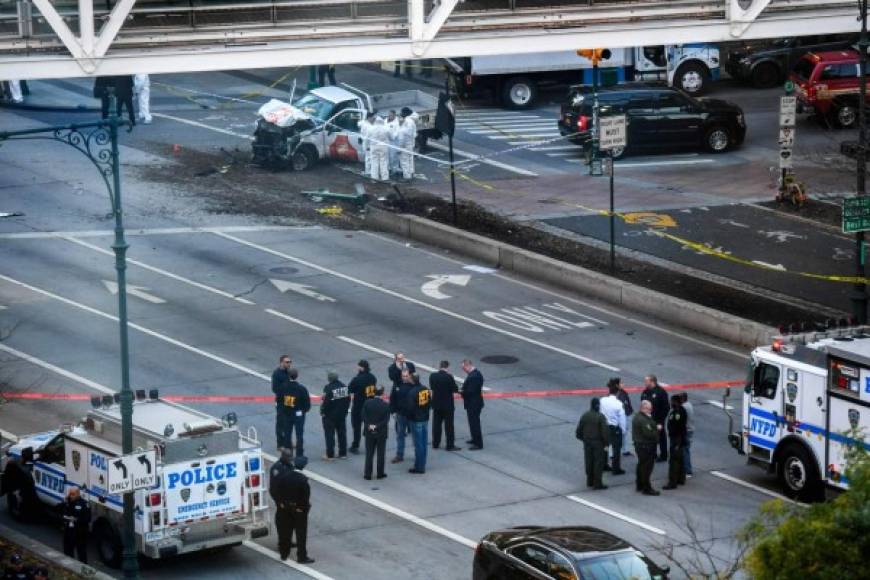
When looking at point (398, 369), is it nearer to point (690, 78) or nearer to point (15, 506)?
point (15, 506)

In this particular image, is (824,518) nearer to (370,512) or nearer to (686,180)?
(370,512)

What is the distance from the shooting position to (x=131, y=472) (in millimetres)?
19703

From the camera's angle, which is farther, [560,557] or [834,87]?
[834,87]

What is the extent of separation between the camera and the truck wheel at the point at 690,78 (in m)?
51.6

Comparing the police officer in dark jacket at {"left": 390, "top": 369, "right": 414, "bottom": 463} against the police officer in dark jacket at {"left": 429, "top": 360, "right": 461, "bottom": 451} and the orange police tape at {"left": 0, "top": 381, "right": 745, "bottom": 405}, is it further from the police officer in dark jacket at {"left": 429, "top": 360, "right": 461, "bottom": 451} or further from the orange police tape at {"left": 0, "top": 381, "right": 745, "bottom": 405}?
the orange police tape at {"left": 0, "top": 381, "right": 745, "bottom": 405}

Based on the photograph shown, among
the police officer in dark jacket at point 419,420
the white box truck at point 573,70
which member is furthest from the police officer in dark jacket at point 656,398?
the white box truck at point 573,70

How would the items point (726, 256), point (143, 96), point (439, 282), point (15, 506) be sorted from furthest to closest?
point (143, 96), point (726, 256), point (439, 282), point (15, 506)

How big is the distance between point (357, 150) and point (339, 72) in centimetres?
1250

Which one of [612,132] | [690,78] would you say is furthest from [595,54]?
[690,78]

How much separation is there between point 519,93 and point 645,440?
91.7ft

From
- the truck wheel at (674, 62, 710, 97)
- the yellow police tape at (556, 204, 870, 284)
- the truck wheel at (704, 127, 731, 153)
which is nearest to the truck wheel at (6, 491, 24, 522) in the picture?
the yellow police tape at (556, 204, 870, 284)

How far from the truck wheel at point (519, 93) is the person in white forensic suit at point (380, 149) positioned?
30.3 feet

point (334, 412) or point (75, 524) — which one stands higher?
point (334, 412)

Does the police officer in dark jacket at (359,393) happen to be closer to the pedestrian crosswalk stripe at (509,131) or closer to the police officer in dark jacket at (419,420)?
the police officer in dark jacket at (419,420)
